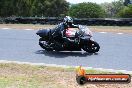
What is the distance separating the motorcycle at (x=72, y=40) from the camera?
1295cm

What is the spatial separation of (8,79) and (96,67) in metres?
3.29

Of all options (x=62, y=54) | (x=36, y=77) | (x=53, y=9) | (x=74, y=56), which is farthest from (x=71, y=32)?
Result: (x=53, y=9)

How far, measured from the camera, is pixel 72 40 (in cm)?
1302

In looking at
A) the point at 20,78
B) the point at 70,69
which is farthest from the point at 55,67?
the point at 20,78

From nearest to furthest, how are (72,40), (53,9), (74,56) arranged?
1. (74,56)
2. (72,40)
3. (53,9)

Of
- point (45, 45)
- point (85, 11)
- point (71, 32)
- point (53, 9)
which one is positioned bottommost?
point (53, 9)

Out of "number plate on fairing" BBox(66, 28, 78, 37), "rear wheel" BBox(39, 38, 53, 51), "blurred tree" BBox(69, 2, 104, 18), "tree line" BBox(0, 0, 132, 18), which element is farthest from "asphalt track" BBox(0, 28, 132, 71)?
"blurred tree" BBox(69, 2, 104, 18)

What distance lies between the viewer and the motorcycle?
12953 mm

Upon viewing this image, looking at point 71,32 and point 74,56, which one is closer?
point 74,56

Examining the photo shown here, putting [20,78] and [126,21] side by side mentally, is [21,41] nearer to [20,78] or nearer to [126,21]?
[20,78]

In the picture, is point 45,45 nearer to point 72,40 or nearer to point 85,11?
point 72,40

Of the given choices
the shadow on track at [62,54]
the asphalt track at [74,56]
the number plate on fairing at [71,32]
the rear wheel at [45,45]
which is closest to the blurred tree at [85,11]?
the asphalt track at [74,56]

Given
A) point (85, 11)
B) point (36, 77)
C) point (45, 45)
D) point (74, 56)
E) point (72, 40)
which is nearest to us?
point (36, 77)

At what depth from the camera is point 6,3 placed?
46562mm
